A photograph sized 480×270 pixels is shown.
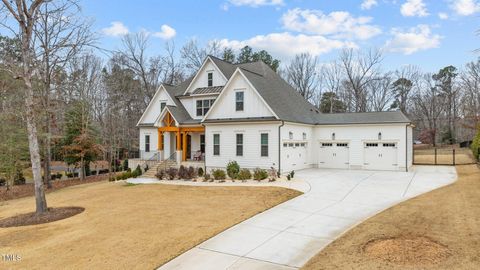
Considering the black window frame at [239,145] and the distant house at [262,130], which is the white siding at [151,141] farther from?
the black window frame at [239,145]

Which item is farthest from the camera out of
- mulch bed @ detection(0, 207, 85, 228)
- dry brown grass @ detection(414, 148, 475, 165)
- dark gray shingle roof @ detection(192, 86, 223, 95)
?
dry brown grass @ detection(414, 148, 475, 165)

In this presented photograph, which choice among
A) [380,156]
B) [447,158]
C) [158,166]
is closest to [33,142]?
[158,166]

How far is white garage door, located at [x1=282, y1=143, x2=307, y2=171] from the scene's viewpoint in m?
21.3

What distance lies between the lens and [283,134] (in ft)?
68.0

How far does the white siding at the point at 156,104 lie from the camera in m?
27.9

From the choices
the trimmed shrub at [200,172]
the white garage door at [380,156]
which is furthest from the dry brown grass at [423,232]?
the trimmed shrub at [200,172]

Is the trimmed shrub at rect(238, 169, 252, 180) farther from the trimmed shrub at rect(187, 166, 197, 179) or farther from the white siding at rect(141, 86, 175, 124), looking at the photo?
the white siding at rect(141, 86, 175, 124)

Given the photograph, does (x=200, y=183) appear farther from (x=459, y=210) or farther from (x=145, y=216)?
(x=459, y=210)

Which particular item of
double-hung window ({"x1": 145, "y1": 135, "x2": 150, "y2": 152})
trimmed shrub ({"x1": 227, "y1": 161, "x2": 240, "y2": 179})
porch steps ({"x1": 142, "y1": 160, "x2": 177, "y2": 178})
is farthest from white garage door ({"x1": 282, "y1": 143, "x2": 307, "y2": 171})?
double-hung window ({"x1": 145, "y1": 135, "x2": 150, "y2": 152})

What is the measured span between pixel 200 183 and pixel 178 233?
33.1 feet

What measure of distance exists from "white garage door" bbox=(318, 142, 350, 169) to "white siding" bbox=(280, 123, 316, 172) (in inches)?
25.7

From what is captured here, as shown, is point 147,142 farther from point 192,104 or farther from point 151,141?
point 192,104

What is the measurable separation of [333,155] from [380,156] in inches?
132

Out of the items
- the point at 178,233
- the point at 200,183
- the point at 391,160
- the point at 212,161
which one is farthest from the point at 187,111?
the point at 178,233
